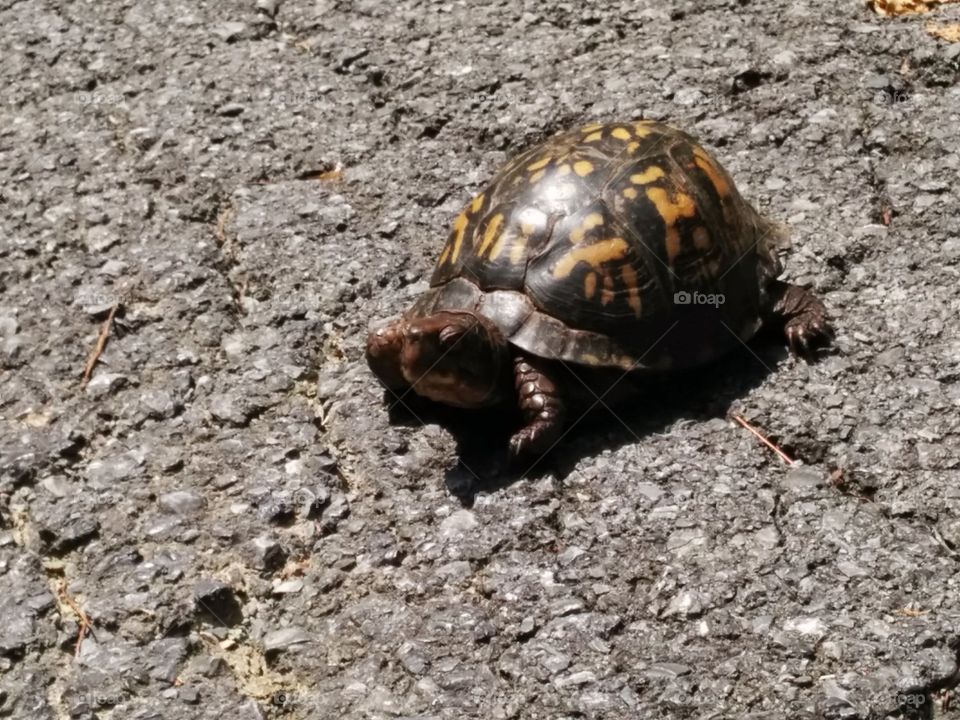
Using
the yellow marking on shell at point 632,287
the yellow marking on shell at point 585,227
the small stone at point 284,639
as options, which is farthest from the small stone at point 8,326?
the yellow marking on shell at point 632,287

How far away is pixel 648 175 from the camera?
3789 mm

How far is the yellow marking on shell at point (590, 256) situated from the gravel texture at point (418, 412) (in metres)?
0.51

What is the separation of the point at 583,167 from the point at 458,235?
0.48 metres

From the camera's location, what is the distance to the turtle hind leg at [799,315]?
3908 mm

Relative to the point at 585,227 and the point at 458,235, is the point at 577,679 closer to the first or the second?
the point at 585,227

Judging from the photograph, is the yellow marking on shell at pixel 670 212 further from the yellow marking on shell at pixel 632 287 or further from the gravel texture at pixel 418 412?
the gravel texture at pixel 418 412

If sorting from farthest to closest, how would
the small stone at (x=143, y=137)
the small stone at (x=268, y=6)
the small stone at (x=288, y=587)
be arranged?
the small stone at (x=268, y=6) < the small stone at (x=143, y=137) < the small stone at (x=288, y=587)

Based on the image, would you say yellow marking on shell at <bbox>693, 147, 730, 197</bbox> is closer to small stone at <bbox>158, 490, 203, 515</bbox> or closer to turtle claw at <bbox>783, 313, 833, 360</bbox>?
turtle claw at <bbox>783, 313, 833, 360</bbox>

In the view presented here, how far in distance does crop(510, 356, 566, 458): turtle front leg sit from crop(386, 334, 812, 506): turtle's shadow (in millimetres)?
84

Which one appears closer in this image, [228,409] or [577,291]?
[577,291]

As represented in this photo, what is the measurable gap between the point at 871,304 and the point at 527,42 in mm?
2110

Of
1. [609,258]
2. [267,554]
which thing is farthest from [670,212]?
[267,554]

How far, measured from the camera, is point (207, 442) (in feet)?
12.5

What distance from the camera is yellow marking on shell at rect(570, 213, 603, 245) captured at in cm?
367
